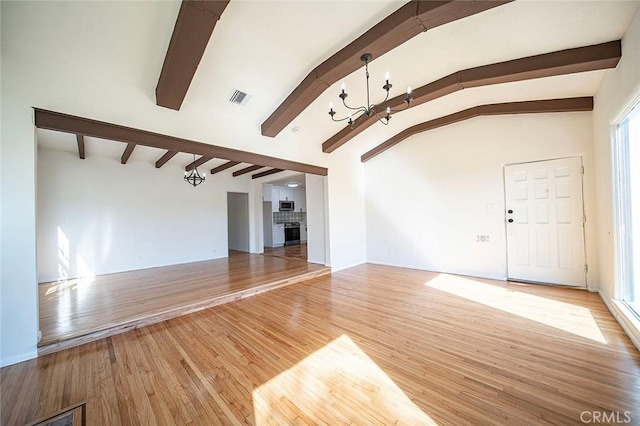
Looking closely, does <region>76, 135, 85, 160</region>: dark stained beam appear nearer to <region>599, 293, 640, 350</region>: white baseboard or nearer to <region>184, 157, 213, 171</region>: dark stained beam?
<region>184, 157, 213, 171</region>: dark stained beam

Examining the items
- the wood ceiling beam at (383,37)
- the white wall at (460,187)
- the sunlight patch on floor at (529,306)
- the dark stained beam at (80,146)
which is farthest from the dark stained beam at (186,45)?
the sunlight patch on floor at (529,306)

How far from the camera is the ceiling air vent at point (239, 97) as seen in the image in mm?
3319

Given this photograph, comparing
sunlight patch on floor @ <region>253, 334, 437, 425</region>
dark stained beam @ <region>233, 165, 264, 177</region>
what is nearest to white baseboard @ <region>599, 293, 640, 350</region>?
sunlight patch on floor @ <region>253, 334, 437, 425</region>

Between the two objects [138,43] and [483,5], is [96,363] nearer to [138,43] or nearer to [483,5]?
[138,43]

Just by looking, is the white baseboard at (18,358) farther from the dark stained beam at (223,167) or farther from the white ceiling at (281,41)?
the dark stained beam at (223,167)

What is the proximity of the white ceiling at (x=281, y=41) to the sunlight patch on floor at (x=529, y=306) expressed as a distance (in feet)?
10.1

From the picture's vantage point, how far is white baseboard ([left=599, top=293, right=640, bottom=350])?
218 centimetres

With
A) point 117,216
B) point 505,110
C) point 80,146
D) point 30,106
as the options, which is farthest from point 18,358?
point 505,110

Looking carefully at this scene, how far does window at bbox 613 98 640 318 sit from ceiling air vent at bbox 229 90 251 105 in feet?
14.9

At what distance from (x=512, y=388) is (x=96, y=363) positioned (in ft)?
11.7

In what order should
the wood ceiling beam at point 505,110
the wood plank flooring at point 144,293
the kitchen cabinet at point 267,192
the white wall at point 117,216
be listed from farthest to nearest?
1. the kitchen cabinet at point 267,192
2. the white wall at point 117,216
3. the wood ceiling beam at point 505,110
4. the wood plank flooring at point 144,293

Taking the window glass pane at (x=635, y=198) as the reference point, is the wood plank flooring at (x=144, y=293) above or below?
below

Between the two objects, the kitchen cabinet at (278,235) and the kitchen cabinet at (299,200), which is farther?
the kitchen cabinet at (299,200)

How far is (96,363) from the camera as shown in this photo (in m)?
2.16
